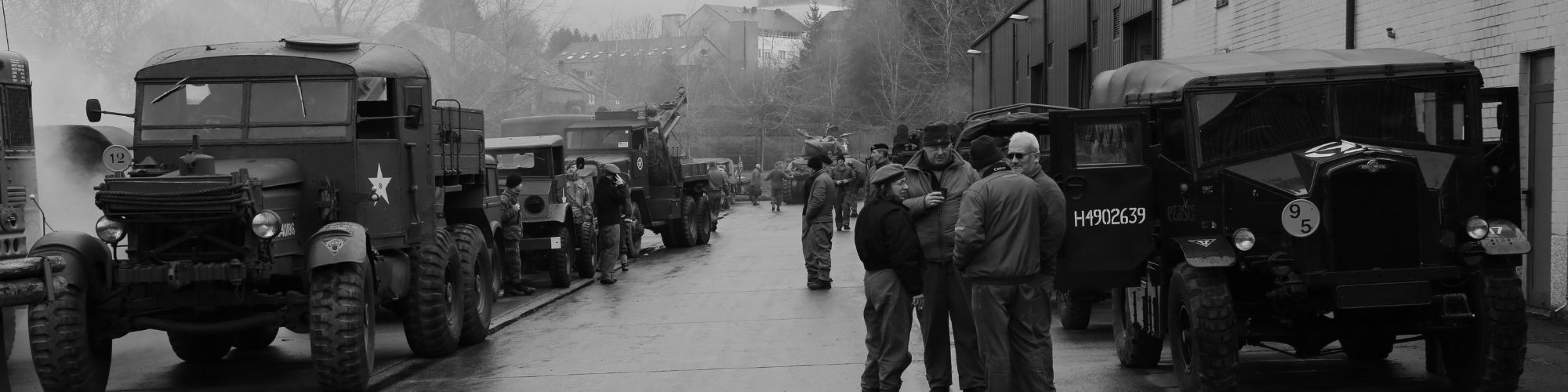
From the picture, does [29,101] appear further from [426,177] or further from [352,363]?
[352,363]

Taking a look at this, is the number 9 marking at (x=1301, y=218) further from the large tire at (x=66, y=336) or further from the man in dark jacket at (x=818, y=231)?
the man in dark jacket at (x=818, y=231)

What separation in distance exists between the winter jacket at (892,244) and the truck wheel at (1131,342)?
217cm

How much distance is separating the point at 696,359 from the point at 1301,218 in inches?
187

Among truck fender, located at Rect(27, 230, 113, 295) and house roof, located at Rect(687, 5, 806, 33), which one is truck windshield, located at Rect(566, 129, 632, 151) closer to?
truck fender, located at Rect(27, 230, 113, 295)

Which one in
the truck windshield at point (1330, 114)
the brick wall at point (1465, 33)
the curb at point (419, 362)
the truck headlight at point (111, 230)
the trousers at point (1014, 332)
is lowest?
the curb at point (419, 362)

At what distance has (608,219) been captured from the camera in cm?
1781

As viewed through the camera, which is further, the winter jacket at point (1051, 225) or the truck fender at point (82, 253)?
the truck fender at point (82, 253)

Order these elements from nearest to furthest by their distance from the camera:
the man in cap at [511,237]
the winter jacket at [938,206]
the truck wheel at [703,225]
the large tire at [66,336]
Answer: the winter jacket at [938,206] < the large tire at [66,336] < the man in cap at [511,237] < the truck wheel at [703,225]

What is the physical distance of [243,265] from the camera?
8836 mm

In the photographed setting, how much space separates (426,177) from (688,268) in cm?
917

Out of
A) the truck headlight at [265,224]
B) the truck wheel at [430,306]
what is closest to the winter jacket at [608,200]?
the truck wheel at [430,306]

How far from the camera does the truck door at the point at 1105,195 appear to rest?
9.22 m

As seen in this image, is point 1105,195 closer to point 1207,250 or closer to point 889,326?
point 1207,250

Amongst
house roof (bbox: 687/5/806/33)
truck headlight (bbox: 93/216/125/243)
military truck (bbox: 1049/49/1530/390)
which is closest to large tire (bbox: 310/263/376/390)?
truck headlight (bbox: 93/216/125/243)
